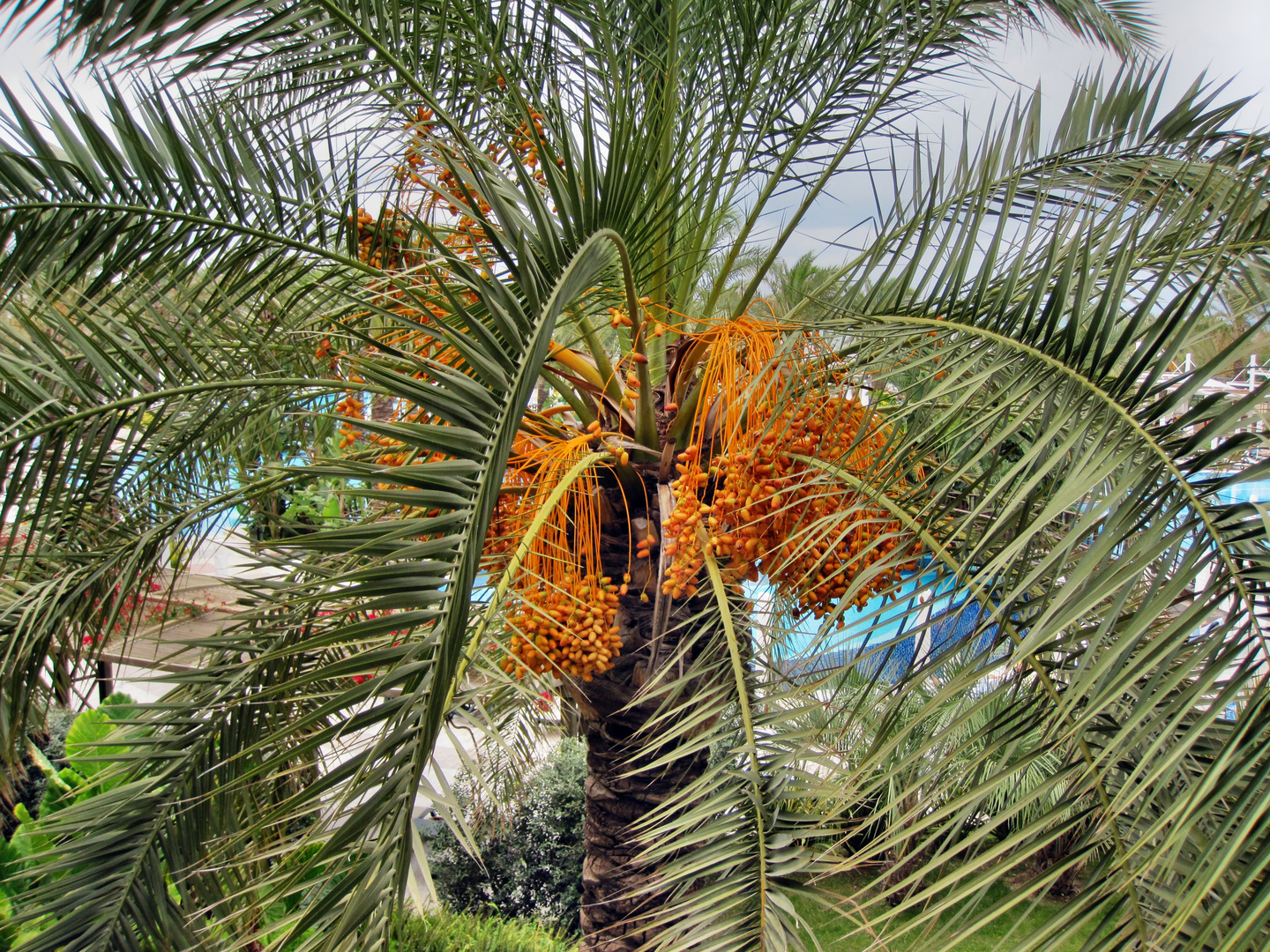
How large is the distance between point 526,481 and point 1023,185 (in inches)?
67.4

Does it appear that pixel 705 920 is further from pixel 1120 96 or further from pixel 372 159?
pixel 1120 96

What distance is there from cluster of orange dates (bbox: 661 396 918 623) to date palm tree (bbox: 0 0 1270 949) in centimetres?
1

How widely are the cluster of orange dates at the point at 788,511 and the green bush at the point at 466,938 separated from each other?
230cm

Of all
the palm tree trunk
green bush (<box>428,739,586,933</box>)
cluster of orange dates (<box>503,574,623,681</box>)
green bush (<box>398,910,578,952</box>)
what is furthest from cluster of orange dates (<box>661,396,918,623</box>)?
green bush (<box>428,739,586,933</box>)

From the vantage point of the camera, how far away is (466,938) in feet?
11.6

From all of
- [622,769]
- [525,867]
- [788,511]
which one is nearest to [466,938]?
[622,769]

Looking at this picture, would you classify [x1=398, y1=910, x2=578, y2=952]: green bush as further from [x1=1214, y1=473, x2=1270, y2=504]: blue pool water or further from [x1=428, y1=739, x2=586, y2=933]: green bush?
[x1=1214, y1=473, x2=1270, y2=504]: blue pool water

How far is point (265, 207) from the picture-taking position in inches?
95.3

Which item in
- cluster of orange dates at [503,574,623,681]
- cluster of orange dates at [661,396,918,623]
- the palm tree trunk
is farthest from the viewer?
the palm tree trunk

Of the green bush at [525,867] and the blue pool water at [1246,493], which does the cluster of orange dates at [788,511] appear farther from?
the green bush at [525,867]

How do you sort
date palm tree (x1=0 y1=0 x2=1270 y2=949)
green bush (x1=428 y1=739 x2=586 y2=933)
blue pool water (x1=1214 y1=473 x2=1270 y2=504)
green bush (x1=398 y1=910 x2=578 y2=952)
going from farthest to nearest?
green bush (x1=428 y1=739 x2=586 y2=933), green bush (x1=398 y1=910 x2=578 y2=952), blue pool water (x1=1214 y1=473 x2=1270 y2=504), date palm tree (x1=0 y1=0 x2=1270 y2=949)

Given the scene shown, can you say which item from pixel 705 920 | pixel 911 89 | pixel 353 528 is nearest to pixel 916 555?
pixel 705 920

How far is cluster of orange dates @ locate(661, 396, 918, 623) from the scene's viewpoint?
71.4 inches

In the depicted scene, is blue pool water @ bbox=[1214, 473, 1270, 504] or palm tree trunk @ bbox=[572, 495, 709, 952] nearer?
blue pool water @ bbox=[1214, 473, 1270, 504]
